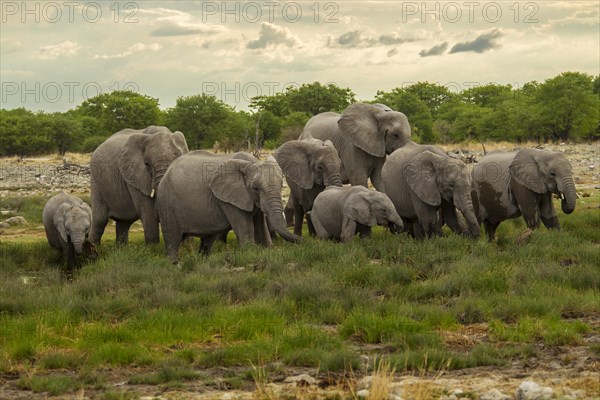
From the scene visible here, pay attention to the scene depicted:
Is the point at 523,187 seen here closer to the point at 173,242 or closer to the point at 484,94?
the point at 173,242

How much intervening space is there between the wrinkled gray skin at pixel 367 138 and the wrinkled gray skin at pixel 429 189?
184 centimetres

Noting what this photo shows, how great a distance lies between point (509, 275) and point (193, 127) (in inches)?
2123

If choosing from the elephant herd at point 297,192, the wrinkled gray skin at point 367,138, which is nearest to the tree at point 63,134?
the wrinkled gray skin at point 367,138

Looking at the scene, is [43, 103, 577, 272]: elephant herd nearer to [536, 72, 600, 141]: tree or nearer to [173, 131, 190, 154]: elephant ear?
[173, 131, 190, 154]: elephant ear

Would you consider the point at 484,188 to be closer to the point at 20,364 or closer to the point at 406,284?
the point at 406,284

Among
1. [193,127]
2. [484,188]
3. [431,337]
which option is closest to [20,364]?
[431,337]

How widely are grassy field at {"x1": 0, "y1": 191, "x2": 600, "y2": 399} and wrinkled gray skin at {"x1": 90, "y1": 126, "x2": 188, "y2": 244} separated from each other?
1.61 m

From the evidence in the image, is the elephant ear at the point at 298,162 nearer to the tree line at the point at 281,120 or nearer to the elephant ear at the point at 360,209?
the elephant ear at the point at 360,209

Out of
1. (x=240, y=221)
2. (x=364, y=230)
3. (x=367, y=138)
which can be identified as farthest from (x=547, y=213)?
(x=240, y=221)

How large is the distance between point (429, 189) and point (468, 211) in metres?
0.88

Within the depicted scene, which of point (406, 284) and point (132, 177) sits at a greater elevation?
point (132, 177)

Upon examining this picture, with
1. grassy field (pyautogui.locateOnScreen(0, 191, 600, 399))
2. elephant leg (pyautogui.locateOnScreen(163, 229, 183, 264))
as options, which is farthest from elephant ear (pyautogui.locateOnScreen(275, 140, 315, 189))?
elephant leg (pyautogui.locateOnScreen(163, 229, 183, 264))

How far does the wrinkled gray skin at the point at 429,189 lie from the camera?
15500mm

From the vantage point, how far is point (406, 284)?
40.1 feet
